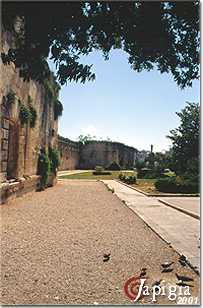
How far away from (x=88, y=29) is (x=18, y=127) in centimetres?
841

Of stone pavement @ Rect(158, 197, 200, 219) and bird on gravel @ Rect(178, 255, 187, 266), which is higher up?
stone pavement @ Rect(158, 197, 200, 219)

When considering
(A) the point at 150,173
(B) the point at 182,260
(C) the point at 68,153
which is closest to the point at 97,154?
(C) the point at 68,153

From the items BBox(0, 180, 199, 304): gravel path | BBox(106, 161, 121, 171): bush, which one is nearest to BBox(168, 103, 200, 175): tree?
BBox(0, 180, 199, 304): gravel path

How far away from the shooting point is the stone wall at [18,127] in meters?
9.17

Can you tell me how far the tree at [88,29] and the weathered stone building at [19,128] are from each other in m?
4.08

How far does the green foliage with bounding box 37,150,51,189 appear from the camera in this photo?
49.3 feet

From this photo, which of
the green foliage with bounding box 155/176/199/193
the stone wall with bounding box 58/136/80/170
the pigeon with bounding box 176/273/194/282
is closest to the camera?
the pigeon with bounding box 176/273/194/282

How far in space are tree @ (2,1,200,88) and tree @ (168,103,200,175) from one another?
51.1 feet

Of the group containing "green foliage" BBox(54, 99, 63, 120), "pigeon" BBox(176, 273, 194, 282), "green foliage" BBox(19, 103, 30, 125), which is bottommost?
"pigeon" BBox(176, 273, 194, 282)

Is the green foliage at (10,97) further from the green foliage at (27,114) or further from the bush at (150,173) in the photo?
the bush at (150,173)

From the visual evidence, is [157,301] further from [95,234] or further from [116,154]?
[116,154]

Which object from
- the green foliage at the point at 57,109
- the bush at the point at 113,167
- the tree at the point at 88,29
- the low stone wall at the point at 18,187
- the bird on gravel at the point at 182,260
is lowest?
the bird on gravel at the point at 182,260

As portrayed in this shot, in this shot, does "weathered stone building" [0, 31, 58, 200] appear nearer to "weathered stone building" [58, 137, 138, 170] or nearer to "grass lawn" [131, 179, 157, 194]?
"grass lawn" [131, 179, 157, 194]

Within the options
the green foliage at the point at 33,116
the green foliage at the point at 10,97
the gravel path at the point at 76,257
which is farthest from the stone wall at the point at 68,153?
the gravel path at the point at 76,257
